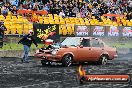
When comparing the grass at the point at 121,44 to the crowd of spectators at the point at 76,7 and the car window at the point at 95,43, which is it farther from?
the car window at the point at 95,43

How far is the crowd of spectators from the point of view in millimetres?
33656

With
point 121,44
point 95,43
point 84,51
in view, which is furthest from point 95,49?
point 121,44

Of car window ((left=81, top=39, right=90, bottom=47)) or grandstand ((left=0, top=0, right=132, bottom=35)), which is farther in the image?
grandstand ((left=0, top=0, right=132, bottom=35))

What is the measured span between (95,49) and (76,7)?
1417 centimetres

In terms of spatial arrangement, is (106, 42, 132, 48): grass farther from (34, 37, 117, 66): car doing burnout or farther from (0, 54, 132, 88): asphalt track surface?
(0, 54, 132, 88): asphalt track surface

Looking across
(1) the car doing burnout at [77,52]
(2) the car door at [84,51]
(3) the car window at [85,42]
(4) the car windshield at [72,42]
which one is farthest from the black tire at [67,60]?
(3) the car window at [85,42]

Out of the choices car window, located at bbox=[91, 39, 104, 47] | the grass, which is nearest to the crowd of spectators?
the grass

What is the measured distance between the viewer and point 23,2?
3453cm

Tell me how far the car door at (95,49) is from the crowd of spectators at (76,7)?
9259 mm

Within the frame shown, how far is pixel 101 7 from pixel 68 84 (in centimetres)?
2460

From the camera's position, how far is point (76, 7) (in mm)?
37094

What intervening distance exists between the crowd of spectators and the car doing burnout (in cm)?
924

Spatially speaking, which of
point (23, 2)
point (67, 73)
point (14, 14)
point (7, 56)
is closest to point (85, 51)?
point (67, 73)

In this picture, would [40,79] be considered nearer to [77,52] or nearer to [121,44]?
[77,52]
